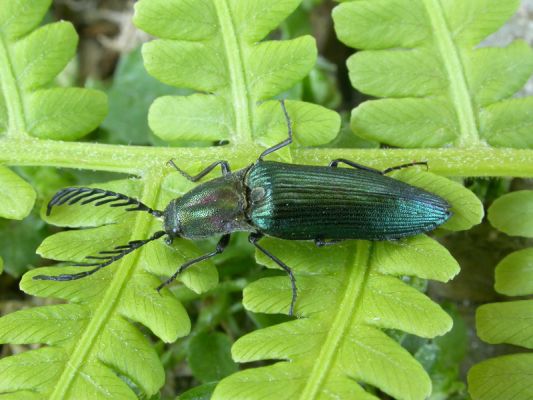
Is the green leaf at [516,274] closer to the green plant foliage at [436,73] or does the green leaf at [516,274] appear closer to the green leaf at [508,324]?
the green leaf at [508,324]

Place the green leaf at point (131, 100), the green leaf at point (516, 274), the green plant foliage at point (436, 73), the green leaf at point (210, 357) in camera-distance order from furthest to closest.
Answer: the green leaf at point (131, 100) → the green leaf at point (210, 357) → the green plant foliage at point (436, 73) → the green leaf at point (516, 274)

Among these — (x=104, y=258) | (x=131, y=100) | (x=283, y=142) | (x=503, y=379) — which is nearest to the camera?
(x=503, y=379)

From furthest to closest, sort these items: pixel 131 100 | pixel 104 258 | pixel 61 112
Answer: pixel 131 100 < pixel 61 112 < pixel 104 258

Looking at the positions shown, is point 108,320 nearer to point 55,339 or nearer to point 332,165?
point 55,339

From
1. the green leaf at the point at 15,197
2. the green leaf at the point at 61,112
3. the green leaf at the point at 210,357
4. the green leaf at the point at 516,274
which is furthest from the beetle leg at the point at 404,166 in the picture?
the green leaf at the point at 15,197

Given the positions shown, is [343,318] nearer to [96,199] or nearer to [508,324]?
[508,324]

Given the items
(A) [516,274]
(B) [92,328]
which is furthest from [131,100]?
(A) [516,274]

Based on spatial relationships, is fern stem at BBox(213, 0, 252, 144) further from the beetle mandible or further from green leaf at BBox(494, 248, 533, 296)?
green leaf at BBox(494, 248, 533, 296)

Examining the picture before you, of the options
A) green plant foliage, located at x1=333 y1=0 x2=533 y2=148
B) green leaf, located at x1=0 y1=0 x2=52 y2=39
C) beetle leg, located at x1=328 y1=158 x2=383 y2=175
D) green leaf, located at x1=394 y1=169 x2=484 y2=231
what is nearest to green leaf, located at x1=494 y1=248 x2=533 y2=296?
green leaf, located at x1=394 y1=169 x2=484 y2=231
